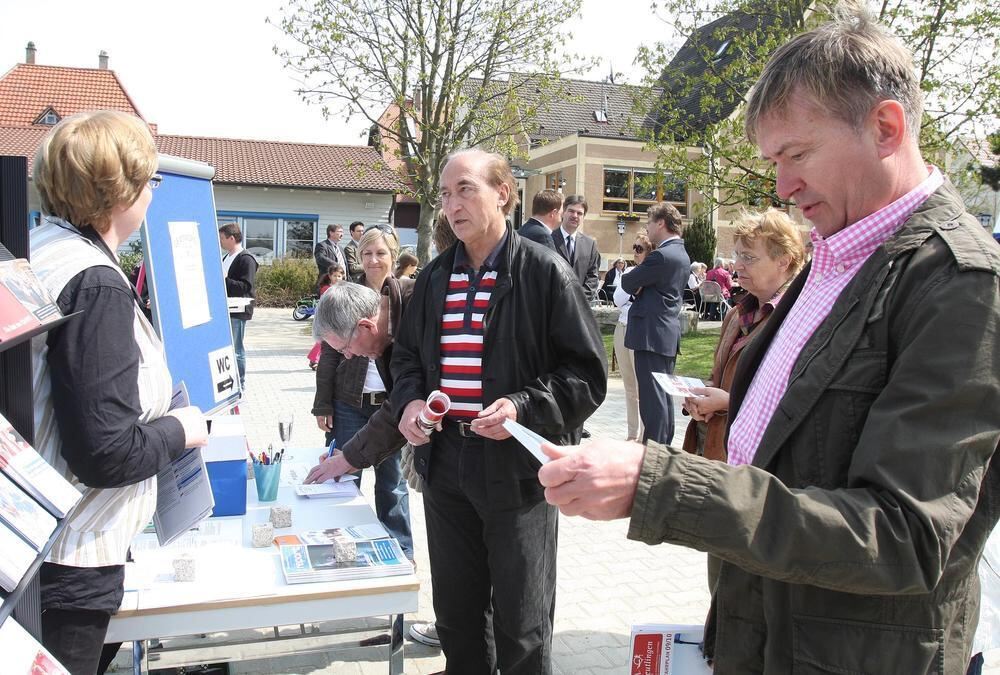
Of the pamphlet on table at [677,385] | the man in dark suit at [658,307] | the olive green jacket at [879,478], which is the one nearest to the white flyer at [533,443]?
the olive green jacket at [879,478]

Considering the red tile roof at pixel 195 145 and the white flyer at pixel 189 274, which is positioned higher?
the red tile roof at pixel 195 145

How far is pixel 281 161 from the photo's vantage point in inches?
1287

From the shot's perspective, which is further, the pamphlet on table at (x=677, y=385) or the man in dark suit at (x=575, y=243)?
the man in dark suit at (x=575, y=243)

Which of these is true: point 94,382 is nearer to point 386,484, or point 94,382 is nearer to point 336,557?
point 336,557

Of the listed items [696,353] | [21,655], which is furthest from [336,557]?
[696,353]

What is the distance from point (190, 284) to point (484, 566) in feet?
6.73

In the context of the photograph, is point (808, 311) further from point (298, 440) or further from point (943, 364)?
point (298, 440)

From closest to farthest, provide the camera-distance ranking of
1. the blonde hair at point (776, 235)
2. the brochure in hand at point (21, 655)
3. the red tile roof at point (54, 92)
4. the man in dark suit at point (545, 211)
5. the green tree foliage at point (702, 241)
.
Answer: the brochure in hand at point (21, 655), the blonde hair at point (776, 235), the man in dark suit at point (545, 211), the green tree foliage at point (702, 241), the red tile roof at point (54, 92)

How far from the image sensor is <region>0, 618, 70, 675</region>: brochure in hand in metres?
1.18

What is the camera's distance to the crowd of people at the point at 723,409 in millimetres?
1082

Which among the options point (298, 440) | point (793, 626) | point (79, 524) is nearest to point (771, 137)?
point (793, 626)

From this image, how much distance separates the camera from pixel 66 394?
1.72 meters

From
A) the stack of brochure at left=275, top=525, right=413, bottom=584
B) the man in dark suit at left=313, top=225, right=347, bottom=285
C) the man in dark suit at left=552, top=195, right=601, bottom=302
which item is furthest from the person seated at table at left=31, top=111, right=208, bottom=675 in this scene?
the man in dark suit at left=313, top=225, right=347, bottom=285

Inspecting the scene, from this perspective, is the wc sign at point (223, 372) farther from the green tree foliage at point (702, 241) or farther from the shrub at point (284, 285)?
the green tree foliage at point (702, 241)
